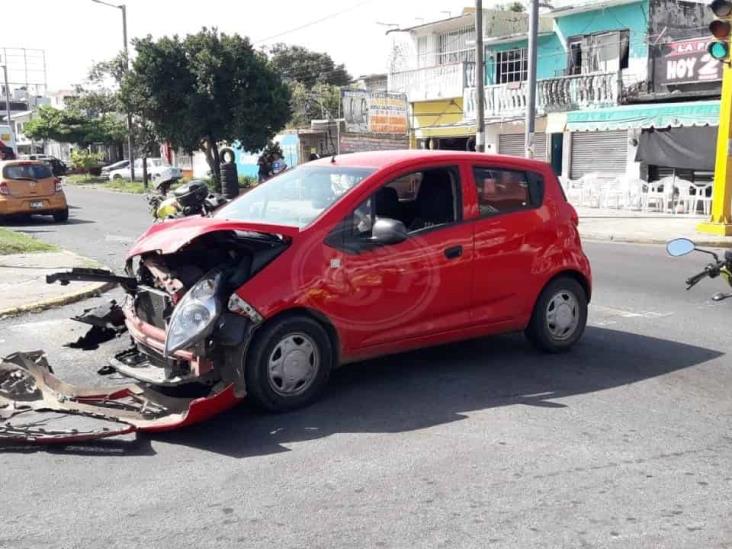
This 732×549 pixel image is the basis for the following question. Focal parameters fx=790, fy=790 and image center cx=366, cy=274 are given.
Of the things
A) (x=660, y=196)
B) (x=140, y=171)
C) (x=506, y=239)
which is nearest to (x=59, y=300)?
(x=506, y=239)

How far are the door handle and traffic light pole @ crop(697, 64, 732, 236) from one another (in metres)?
12.1

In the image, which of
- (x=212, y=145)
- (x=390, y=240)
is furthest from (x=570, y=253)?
(x=212, y=145)

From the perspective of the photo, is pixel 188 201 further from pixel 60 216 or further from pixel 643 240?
pixel 60 216

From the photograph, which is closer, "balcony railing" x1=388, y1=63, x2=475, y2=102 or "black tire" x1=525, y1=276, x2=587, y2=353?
"black tire" x1=525, y1=276, x2=587, y2=353

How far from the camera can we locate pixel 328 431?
5027 millimetres

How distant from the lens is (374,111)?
102 ft

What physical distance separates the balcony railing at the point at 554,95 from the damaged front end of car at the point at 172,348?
21.2 metres

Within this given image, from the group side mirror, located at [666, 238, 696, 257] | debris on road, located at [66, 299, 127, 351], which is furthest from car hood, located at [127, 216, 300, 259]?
side mirror, located at [666, 238, 696, 257]

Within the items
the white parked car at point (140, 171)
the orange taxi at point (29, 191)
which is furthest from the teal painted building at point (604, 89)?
the white parked car at point (140, 171)

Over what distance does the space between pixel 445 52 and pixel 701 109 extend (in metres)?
14.6

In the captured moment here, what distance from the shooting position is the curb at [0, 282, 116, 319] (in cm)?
869

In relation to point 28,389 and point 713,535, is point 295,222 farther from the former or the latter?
point 713,535

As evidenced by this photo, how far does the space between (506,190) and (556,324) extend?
4.10 ft

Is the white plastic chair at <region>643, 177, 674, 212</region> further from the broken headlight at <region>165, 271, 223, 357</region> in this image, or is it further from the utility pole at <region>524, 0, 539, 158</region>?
the broken headlight at <region>165, 271, 223, 357</region>
